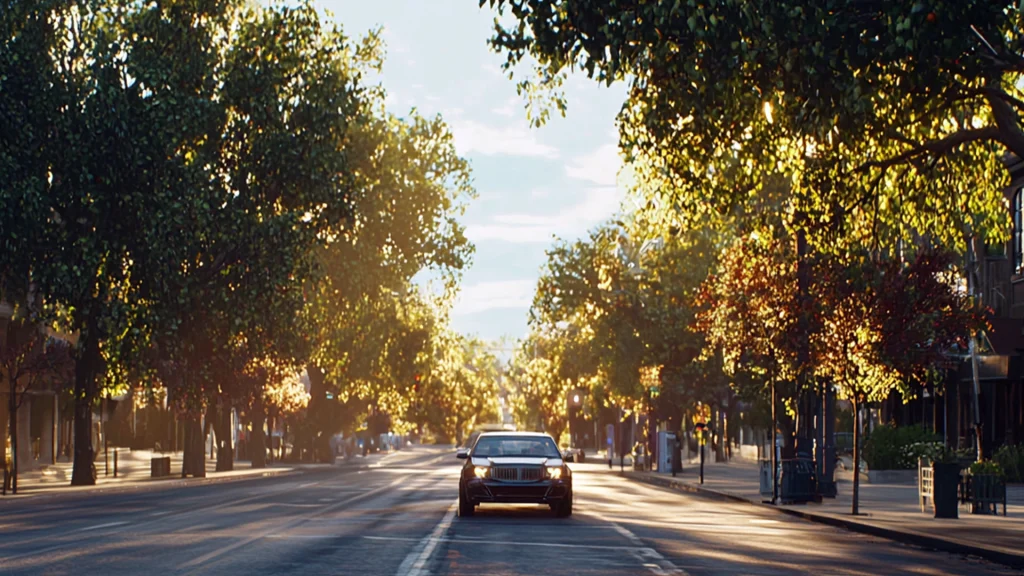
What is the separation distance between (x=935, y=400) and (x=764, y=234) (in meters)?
31.7

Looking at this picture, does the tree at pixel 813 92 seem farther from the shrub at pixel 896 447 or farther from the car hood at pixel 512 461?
the shrub at pixel 896 447

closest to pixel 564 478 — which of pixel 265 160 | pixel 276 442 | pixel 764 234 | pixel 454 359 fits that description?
pixel 764 234

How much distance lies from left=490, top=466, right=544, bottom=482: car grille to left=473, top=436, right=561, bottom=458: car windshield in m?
0.80

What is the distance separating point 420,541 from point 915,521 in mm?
10578

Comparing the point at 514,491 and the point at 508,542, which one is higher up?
the point at 514,491

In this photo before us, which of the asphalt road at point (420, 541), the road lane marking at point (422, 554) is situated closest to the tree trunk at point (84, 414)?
the asphalt road at point (420, 541)

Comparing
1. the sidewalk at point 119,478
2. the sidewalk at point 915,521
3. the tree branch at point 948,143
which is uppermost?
the tree branch at point 948,143

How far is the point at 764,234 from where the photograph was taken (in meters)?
25.8

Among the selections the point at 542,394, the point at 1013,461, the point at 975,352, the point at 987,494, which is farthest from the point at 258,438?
the point at 987,494

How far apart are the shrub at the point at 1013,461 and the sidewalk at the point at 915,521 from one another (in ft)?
3.14

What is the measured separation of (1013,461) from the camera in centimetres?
4338

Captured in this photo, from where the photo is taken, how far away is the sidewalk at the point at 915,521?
20.6 meters

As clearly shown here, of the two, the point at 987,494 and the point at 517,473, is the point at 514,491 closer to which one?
the point at 517,473

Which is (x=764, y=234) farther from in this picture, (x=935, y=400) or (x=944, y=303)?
(x=935, y=400)
